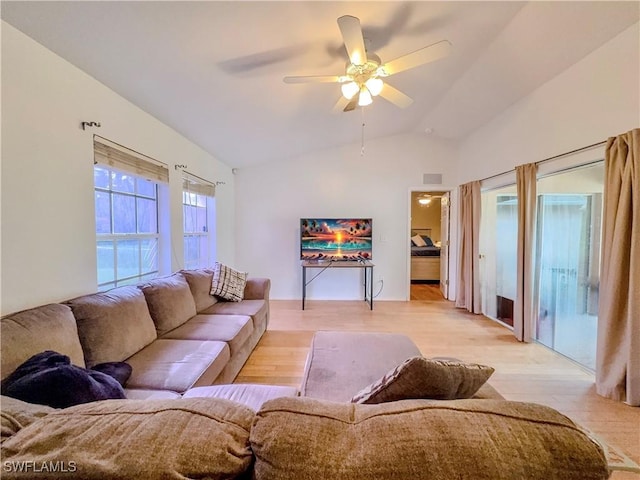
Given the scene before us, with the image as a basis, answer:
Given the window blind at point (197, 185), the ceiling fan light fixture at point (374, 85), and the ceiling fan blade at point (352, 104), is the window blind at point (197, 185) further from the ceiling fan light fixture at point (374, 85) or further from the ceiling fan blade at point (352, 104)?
the ceiling fan light fixture at point (374, 85)

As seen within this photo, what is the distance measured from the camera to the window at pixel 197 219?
12.5 ft

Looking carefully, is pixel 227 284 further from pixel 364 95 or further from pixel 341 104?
pixel 364 95

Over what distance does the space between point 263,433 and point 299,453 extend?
0.32 feet

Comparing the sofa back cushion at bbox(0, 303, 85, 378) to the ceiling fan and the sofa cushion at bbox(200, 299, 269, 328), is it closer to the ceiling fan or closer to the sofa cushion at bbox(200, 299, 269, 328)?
the sofa cushion at bbox(200, 299, 269, 328)

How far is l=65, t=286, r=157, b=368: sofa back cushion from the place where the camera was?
1709 mm

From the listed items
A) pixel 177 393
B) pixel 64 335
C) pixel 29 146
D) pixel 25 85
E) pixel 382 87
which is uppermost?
pixel 382 87

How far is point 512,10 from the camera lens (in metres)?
2.11

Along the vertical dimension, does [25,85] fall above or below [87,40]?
below

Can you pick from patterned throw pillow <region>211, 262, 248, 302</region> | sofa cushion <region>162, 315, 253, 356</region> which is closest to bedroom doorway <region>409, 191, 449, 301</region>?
patterned throw pillow <region>211, 262, 248, 302</region>

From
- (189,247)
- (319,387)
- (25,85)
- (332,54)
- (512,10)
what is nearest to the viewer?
(319,387)

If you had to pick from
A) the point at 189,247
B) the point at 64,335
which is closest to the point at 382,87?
the point at 64,335

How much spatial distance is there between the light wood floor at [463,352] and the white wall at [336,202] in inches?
18.6

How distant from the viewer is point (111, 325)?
1.82 metres

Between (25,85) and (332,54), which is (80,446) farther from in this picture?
(332,54)
